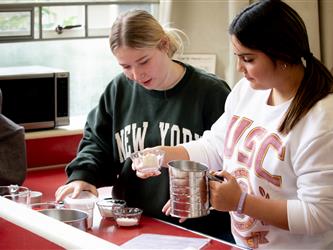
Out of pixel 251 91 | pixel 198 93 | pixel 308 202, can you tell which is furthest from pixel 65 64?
pixel 308 202

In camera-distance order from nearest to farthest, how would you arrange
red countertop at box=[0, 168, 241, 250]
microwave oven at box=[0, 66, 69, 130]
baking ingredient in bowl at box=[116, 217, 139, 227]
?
1. red countertop at box=[0, 168, 241, 250]
2. baking ingredient in bowl at box=[116, 217, 139, 227]
3. microwave oven at box=[0, 66, 69, 130]

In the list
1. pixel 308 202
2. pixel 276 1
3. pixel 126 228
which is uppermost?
pixel 276 1

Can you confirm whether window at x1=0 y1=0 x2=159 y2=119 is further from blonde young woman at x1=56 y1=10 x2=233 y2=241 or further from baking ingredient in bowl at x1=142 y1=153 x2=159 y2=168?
baking ingredient in bowl at x1=142 y1=153 x2=159 y2=168

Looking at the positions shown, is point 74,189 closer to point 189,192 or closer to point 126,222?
point 126,222

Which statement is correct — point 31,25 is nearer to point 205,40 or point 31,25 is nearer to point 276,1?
point 205,40

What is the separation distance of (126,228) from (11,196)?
0.35 m

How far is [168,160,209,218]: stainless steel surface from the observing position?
165cm

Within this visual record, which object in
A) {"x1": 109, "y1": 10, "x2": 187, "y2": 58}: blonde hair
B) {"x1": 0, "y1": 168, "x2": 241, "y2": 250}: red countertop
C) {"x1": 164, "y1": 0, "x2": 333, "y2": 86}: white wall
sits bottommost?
{"x1": 0, "y1": 168, "x2": 241, "y2": 250}: red countertop

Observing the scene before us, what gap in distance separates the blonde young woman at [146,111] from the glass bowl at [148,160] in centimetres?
22

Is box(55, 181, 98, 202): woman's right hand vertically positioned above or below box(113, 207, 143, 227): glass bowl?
above

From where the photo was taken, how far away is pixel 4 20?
3061mm

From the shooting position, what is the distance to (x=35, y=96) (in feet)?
9.86

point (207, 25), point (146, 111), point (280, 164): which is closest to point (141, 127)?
point (146, 111)

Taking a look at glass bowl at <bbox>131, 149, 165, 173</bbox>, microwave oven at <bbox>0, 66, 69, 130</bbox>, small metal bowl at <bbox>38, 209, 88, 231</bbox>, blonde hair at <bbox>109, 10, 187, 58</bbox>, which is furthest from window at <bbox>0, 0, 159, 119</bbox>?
small metal bowl at <bbox>38, 209, 88, 231</bbox>
